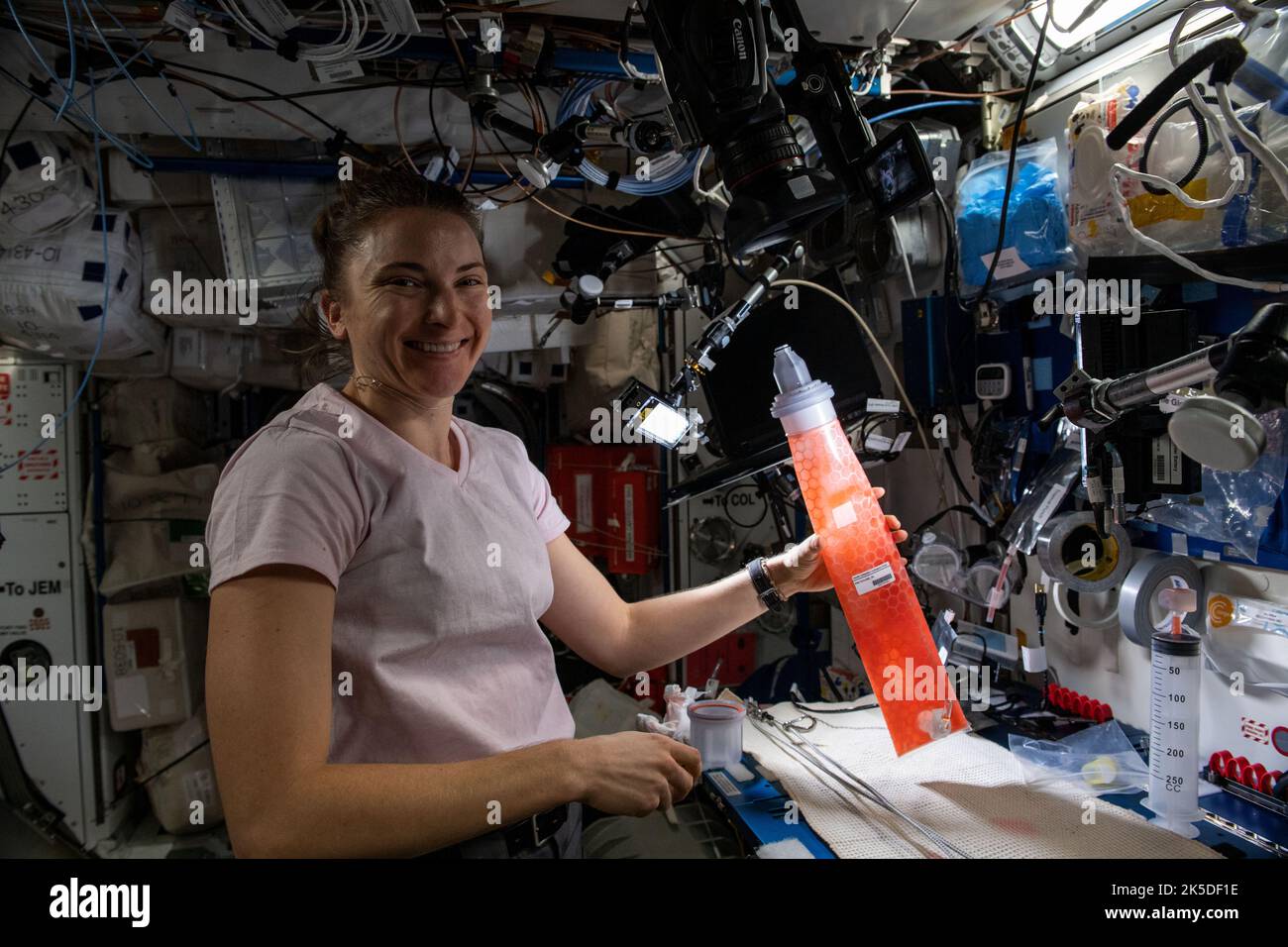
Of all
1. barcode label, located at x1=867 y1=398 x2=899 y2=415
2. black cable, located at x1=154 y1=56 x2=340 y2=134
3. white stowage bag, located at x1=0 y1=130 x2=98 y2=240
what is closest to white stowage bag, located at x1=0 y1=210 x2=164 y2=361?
white stowage bag, located at x1=0 y1=130 x2=98 y2=240

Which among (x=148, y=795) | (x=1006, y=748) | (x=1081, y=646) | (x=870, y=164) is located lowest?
(x=148, y=795)

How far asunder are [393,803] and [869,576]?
798mm

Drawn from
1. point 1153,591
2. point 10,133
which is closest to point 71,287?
point 10,133

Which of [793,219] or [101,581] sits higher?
[793,219]

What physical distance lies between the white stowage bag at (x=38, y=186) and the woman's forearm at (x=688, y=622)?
7.31 feet

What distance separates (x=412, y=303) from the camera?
3.53ft

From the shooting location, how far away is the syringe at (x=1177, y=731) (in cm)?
114

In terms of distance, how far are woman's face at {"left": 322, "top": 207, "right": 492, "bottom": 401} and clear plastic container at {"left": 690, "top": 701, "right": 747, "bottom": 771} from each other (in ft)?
2.84

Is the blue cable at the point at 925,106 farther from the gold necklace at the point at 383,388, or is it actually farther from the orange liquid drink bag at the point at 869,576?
the gold necklace at the point at 383,388

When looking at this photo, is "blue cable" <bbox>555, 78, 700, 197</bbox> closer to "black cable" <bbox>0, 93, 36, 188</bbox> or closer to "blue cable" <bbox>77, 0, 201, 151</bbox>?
"blue cable" <bbox>77, 0, 201, 151</bbox>

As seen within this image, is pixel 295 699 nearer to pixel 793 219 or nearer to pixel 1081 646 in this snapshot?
pixel 793 219

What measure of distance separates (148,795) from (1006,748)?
3.09m

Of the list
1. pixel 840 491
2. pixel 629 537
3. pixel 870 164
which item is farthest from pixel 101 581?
pixel 870 164

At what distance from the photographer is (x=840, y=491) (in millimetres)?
1221
